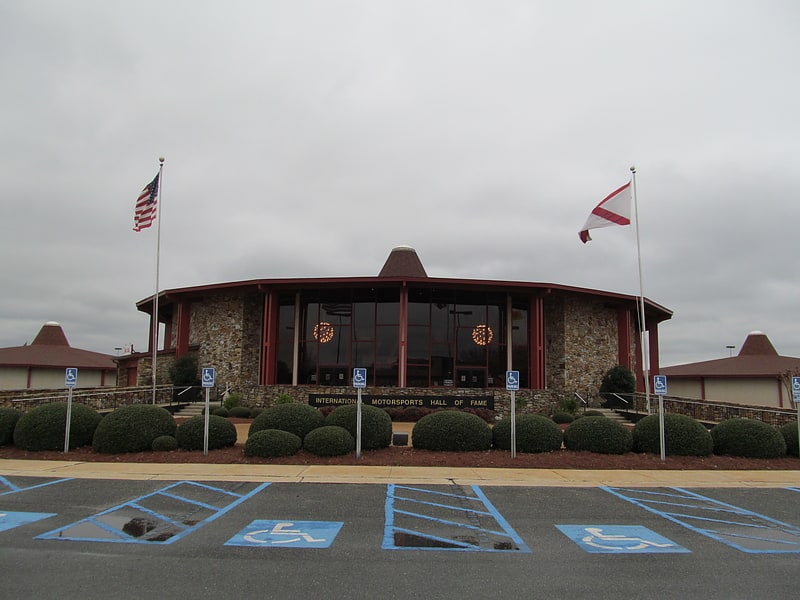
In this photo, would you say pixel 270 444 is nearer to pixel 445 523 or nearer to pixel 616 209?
pixel 445 523

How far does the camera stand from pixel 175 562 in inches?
235

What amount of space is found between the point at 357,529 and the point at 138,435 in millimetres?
8503

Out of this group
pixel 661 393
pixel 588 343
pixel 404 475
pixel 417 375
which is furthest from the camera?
pixel 588 343

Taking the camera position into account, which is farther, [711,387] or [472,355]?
[711,387]

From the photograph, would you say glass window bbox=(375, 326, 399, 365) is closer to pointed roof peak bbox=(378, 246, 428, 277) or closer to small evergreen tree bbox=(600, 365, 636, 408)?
pointed roof peak bbox=(378, 246, 428, 277)

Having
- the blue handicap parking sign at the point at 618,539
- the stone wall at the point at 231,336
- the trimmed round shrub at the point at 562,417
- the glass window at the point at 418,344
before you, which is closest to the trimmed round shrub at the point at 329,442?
the blue handicap parking sign at the point at 618,539

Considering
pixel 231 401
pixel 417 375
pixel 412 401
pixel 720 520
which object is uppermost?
pixel 417 375

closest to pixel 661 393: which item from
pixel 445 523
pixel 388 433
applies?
pixel 388 433

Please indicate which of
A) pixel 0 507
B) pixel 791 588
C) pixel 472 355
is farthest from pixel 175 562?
pixel 472 355

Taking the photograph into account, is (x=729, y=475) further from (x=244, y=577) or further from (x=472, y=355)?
(x=472, y=355)

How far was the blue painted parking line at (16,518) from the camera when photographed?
738cm

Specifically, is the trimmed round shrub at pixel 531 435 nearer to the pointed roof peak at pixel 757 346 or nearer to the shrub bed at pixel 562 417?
the shrub bed at pixel 562 417

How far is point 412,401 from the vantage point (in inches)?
963

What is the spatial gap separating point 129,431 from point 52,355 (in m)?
31.9
